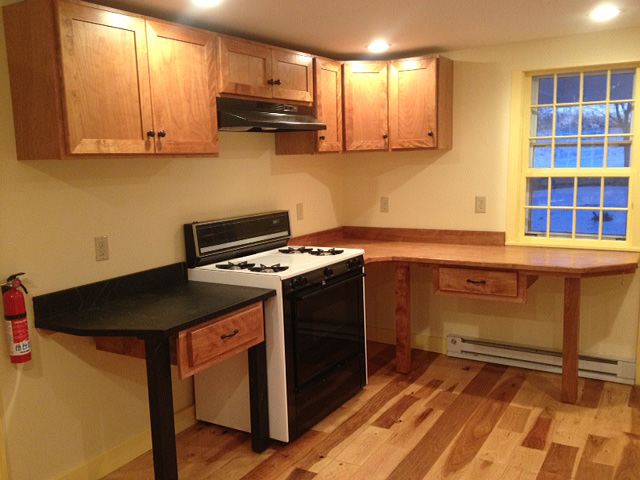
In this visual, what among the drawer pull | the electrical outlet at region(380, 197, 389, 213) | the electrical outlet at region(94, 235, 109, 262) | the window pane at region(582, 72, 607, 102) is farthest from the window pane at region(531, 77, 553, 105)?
the electrical outlet at region(94, 235, 109, 262)

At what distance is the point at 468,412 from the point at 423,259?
36.9 inches

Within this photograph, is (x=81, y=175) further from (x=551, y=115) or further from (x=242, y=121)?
(x=551, y=115)

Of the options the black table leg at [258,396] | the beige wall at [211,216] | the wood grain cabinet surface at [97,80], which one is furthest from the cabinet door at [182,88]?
the black table leg at [258,396]

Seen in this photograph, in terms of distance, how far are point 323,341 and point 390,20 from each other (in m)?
1.76

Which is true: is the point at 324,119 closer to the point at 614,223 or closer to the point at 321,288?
the point at 321,288

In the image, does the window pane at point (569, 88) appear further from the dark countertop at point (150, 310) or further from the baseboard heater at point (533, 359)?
the dark countertop at point (150, 310)

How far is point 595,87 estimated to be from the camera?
144 inches

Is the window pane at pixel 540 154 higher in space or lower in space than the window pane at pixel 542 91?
lower

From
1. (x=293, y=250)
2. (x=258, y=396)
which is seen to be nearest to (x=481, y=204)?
(x=293, y=250)

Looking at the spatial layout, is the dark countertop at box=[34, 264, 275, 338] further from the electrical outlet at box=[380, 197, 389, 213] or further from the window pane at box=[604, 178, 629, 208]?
the window pane at box=[604, 178, 629, 208]

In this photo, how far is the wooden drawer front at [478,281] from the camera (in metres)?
3.37

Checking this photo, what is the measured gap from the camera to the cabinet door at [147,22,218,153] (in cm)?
254

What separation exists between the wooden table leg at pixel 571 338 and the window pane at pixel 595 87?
1228 millimetres

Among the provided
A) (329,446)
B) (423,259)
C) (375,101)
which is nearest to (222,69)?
(375,101)
